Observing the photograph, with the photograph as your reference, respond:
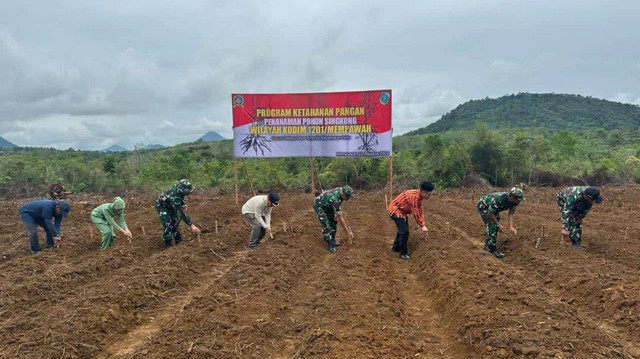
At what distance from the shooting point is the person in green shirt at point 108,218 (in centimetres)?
955

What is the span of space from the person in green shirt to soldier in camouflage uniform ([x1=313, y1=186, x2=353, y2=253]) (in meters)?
4.32

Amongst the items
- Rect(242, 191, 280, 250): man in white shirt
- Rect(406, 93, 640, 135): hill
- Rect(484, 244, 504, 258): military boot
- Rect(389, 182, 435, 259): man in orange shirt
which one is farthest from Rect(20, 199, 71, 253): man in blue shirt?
Rect(406, 93, 640, 135): hill

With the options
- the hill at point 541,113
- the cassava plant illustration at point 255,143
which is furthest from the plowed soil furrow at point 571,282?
the hill at point 541,113

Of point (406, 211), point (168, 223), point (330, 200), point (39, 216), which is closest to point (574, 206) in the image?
point (406, 211)

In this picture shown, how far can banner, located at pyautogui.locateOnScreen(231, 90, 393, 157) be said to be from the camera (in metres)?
15.2

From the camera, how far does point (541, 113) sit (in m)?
88.9

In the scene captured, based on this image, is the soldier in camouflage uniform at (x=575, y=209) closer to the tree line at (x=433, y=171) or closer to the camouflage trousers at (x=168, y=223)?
the camouflage trousers at (x=168, y=223)

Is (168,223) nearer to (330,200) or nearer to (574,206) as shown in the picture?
(330,200)

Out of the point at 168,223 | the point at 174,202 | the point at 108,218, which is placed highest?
the point at 174,202

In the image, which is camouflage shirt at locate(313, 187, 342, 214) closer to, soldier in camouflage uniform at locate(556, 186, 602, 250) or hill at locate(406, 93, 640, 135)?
soldier in camouflage uniform at locate(556, 186, 602, 250)

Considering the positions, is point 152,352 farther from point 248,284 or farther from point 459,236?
point 459,236

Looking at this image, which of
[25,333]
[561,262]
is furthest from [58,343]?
[561,262]

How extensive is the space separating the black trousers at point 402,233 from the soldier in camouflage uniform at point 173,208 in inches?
172

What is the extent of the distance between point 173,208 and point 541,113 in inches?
3717
